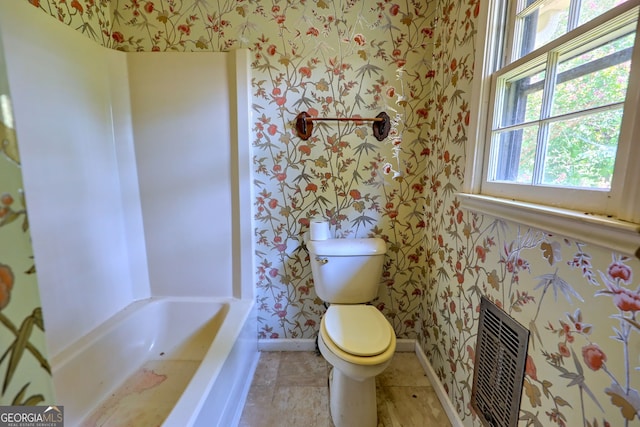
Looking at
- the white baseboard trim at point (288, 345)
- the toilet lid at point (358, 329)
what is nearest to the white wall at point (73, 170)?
the white baseboard trim at point (288, 345)

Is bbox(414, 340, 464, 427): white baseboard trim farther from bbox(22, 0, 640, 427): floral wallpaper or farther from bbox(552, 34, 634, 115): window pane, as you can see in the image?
bbox(552, 34, 634, 115): window pane

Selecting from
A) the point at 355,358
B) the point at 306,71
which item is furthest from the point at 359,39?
the point at 355,358

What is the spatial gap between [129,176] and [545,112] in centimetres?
201

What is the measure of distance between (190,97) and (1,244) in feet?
4.97

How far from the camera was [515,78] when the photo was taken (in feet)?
3.34

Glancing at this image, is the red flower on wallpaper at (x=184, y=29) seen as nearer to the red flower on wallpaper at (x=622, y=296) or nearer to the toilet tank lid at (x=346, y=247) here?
the toilet tank lid at (x=346, y=247)

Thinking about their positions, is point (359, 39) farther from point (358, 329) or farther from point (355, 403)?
point (355, 403)

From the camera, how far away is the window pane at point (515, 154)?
94 cm

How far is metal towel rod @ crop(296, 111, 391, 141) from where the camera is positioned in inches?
62.8

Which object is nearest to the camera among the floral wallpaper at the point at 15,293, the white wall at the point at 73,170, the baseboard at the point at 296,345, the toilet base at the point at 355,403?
the floral wallpaper at the point at 15,293

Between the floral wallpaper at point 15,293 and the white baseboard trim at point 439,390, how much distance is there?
153cm

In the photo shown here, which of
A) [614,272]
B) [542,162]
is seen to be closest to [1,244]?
[614,272]

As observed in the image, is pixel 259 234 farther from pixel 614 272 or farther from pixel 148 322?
pixel 614 272

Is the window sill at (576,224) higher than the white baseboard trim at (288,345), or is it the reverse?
the window sill at (576,224)
